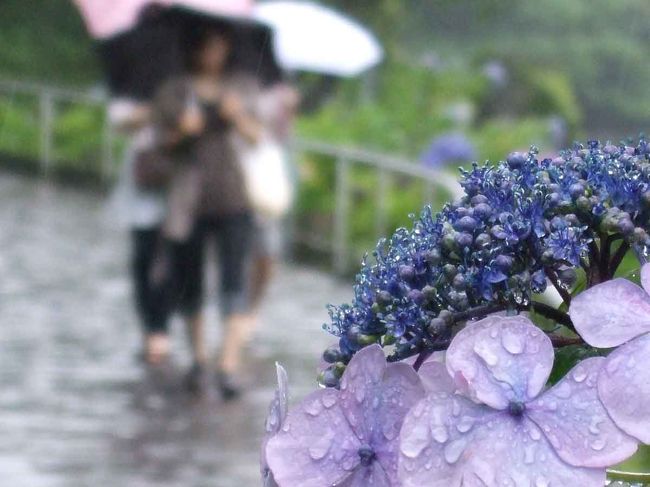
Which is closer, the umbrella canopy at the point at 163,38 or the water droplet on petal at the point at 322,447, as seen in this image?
the water droplet on petal at the point at 322,447

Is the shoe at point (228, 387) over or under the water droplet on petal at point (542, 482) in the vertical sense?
over

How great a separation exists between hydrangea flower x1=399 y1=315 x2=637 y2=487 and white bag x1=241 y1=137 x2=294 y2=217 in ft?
24.0

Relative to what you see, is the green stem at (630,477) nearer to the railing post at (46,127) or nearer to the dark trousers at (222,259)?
the dark trousers at (222,259)

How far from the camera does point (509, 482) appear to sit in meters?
0.97

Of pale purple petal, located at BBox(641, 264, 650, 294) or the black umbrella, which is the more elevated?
the black umbrella

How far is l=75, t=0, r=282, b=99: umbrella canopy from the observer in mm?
8438

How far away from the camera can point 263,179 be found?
27.6 feet

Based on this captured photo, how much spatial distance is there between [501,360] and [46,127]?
64.3ft

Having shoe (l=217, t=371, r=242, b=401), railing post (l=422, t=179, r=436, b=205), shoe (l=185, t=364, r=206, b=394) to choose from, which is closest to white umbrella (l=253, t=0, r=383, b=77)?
railing post (l=422, t=179, r=436, b=205)

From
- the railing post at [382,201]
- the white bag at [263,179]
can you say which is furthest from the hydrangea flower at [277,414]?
the railing post at [382,201]

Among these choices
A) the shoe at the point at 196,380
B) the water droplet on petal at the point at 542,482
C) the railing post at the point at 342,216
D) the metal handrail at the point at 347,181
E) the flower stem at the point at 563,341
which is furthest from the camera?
the railing post at the point at 342,216

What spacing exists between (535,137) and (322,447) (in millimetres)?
14363

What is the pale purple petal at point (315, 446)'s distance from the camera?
104 centimetres

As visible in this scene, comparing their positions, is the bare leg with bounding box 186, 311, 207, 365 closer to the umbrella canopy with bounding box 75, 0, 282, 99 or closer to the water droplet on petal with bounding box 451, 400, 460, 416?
the umbrella canopy with bounding box 75, 0, 282, 99
